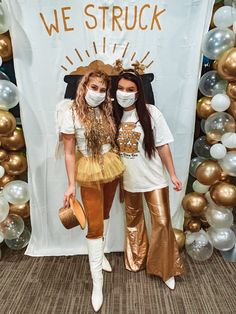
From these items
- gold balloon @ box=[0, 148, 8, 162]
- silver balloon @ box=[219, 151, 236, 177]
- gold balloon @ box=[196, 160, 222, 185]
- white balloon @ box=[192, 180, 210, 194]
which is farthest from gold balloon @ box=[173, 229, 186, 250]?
gold balloon @ box=[0, 148, 8, 162]

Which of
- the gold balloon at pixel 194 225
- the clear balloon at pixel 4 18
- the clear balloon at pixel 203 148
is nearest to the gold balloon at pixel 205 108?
the clear balloon at pixel 203 148

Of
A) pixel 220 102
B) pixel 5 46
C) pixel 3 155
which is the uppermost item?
pixel 5 46

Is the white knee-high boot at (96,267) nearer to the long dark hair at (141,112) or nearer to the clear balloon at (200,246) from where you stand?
the long dark hair at (141,112)

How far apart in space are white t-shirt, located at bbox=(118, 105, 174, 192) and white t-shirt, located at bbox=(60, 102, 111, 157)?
17 centimetres

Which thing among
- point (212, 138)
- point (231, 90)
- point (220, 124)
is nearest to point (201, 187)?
point (212, 138)

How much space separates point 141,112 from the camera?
1.87 meters

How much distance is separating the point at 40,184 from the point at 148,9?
4.53ft

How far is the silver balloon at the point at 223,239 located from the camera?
86.1 inches

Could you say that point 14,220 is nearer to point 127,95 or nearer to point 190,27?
point 127,95

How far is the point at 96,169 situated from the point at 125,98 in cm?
44

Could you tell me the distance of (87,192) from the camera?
1.82 meters

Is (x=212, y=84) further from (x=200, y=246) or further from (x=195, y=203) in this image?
(x=200, y=246)

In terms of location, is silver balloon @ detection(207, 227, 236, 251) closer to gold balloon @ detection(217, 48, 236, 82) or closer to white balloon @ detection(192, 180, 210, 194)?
white balloon @ detection(192, 180, 210, 194)

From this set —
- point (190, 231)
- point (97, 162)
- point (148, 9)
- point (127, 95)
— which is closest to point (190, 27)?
point (148, 9)
